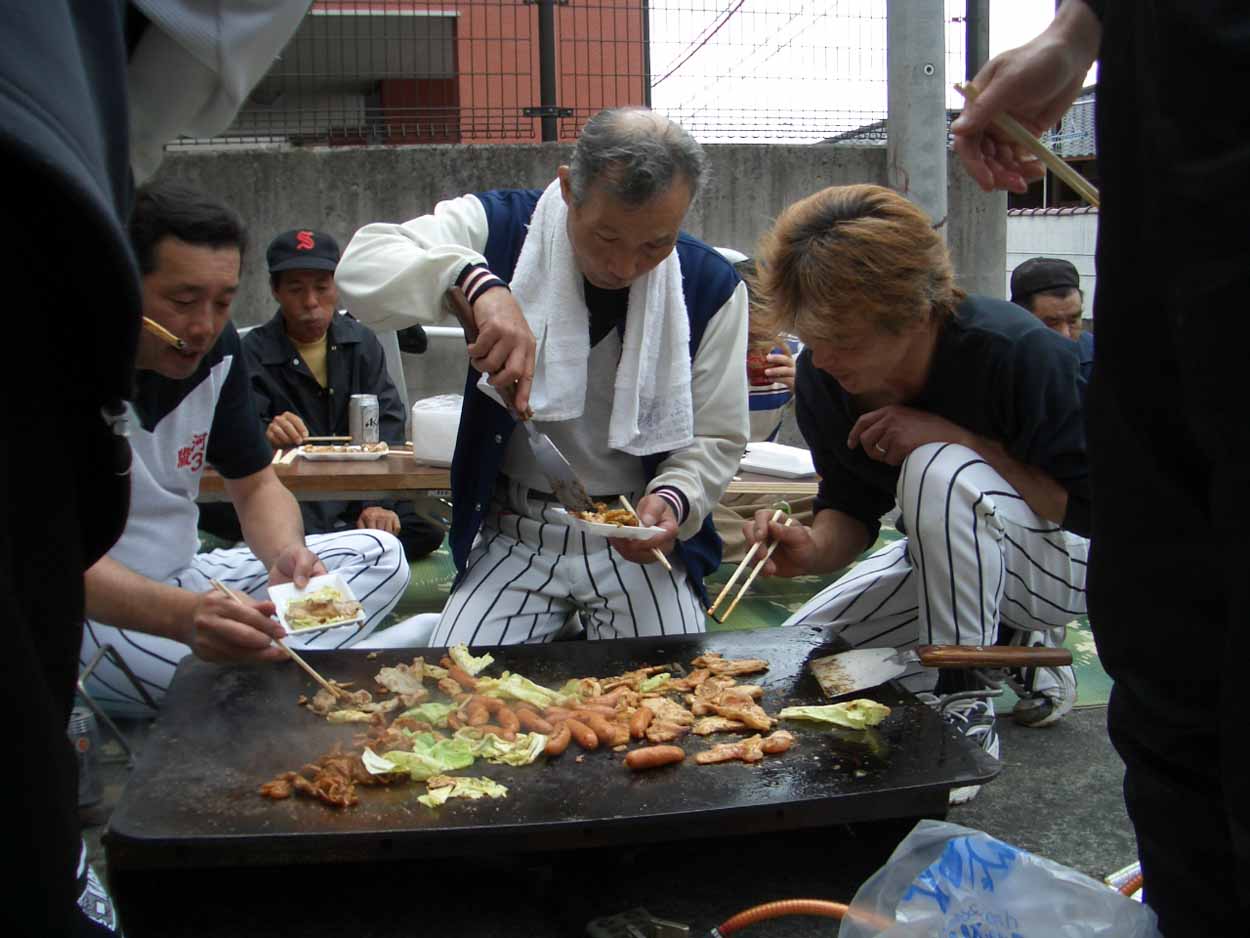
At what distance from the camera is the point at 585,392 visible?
336 centimetres

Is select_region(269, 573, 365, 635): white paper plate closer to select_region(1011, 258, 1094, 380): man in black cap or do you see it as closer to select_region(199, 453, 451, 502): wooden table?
select_region(199, 453, 451, 502): wooden table

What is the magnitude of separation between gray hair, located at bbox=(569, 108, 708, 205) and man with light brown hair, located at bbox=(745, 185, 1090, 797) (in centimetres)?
32

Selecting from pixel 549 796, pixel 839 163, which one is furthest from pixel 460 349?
pixel 549 796

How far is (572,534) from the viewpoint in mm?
3389

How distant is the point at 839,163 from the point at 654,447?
5502 mm

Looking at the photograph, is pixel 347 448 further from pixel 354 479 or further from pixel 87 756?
pixel 87 756

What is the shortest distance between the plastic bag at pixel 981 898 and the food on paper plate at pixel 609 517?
1331mm

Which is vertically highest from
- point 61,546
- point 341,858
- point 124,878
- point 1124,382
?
point 1124,382

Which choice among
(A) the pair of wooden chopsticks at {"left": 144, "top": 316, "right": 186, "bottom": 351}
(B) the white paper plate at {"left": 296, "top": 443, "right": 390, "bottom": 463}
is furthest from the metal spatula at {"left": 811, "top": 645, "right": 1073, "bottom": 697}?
(B) the white paper plate at {"left": 296, "top": 443, "right": 390, "bottom": 463}

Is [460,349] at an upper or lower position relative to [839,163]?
lower

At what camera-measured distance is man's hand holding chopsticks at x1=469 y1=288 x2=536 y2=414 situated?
2805 millimetres

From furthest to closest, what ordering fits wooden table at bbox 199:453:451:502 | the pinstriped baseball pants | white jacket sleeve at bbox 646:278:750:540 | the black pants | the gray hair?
wooden table at bbox 199:453:451:502, white jacket sleeve at bbox 646:278:750:540, the pinstriped baseball pants, the gray hair, the black pants

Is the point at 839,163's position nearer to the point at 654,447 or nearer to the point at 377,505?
the point at 377,505

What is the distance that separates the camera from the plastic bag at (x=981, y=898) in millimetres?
1472
